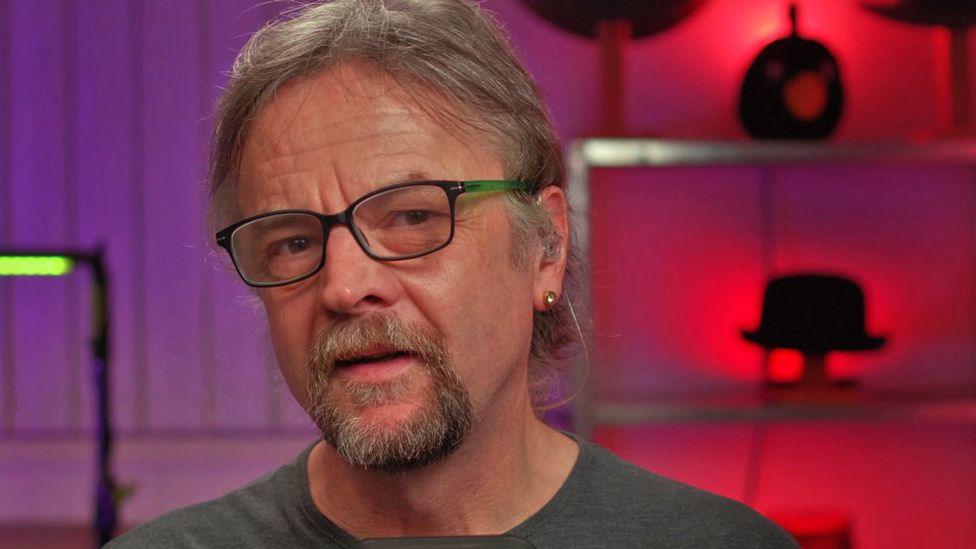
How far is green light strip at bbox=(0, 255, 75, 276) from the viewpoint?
1.92m

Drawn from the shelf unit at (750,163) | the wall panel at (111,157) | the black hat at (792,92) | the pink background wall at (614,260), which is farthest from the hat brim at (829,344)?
the wall panel at (111,157)

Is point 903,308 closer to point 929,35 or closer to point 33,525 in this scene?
point 929,35

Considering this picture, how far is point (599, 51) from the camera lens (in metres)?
2.42

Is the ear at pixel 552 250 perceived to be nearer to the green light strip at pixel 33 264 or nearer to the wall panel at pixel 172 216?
the green light strip at pixel 33 264

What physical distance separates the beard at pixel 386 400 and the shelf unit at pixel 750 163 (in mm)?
1058

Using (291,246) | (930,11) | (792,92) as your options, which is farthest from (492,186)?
(930,11)

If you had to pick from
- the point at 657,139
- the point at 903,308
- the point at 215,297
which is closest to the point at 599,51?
the point at 657,139

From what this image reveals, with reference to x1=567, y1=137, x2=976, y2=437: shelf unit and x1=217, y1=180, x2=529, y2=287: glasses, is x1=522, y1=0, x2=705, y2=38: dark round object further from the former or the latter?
x1=217, y1=180, x2=529, y2=287: glasses

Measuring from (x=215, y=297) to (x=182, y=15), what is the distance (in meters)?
0.67

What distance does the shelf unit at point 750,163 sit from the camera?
6.56 feet

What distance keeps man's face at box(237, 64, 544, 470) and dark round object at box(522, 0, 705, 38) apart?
1147 millimetres

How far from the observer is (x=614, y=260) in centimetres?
235

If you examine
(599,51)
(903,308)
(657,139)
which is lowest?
(903,308)

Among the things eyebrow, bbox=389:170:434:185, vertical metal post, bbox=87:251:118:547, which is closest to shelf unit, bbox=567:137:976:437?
vertical metal post, bbox=87:251:118:547
